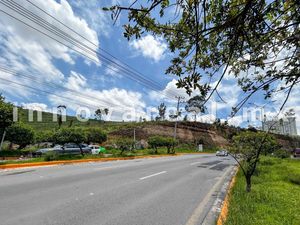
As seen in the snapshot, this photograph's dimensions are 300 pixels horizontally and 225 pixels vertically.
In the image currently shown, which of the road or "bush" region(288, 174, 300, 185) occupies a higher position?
the road

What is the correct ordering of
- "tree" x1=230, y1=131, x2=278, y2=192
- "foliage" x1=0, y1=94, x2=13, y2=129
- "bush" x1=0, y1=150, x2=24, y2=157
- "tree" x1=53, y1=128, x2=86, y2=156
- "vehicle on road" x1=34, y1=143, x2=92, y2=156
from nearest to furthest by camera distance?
"tree" x1=230, y1=131, x2=278, y2=192 < "foliage" x1=0, y1=94, x2=13, y2=129 < "tree" x1=53, y1=128, x2=86, y2=156 < "bush" x1=0, y1=150, x2=24, y2=157 < "vehicle on road" x1=34, y1=143, x2=92, y2=156

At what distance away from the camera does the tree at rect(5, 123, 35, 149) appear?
2944 centimetres

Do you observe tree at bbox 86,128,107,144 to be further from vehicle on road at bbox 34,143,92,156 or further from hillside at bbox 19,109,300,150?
hillside at bbox 19,109,300,150

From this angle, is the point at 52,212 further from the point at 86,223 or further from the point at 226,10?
the point at 226,10

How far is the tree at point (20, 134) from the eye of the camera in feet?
96.6

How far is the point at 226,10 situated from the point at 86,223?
4.68m

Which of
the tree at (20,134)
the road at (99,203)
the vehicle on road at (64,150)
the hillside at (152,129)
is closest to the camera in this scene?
the road at (99,203)

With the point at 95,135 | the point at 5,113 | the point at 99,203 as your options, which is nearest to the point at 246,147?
the point at 99,203

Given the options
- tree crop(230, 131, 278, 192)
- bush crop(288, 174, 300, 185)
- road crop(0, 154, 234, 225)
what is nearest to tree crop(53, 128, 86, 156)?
road crop(0, 154, 234, 225)

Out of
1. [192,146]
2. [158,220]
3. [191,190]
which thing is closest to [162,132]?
[192,146]

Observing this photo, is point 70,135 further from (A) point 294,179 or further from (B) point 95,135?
(A) point 294,179

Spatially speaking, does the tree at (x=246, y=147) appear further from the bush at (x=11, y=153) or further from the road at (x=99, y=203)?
the bush at (x=11, y=153)

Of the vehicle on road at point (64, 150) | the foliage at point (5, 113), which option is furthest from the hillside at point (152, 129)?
the foliage at point (5, 113)

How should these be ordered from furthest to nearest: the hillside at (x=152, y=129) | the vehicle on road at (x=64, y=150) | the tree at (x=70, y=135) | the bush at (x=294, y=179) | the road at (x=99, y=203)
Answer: the hillside at (x=152, y=129) → the vehicle on road at (x=64, y=150) → the tree at (x=70, y=135) → the bush at (x=294, y=179) → the road at (x=99, y=203)
